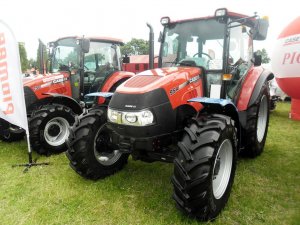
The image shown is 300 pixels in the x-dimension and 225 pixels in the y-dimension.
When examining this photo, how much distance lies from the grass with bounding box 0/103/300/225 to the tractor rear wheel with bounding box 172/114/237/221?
0.24 meters

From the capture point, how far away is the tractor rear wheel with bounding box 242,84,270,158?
4.38m

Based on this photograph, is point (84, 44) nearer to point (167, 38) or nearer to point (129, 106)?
point (167, 38)

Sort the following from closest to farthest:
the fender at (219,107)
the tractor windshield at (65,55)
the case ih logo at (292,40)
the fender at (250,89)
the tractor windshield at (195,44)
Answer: the fender at (219,107), the tractor windshield at (195,44), the fender at (250,89), the tractor windshield at (65,55), the case ih logo at (292,40)

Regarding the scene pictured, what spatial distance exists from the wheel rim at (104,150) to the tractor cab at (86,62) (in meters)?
2.67

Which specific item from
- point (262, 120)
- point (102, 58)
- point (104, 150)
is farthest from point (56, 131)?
point (262, 120)

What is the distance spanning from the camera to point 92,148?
3996 mm

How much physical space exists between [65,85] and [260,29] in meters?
4.33

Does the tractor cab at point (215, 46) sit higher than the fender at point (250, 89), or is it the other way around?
the tractor cab at point (215, 46)

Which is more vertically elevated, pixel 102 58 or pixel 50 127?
pixel 102 58

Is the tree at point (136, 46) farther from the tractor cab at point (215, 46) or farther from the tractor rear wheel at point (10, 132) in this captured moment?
the tractor cab at point (215, 46)

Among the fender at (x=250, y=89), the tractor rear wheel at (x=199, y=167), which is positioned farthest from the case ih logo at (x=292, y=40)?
the tractor rear wheel at (x=199, y=167)

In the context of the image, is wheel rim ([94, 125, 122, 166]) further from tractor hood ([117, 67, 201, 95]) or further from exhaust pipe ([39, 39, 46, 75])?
exhaust pipe ([39, 39, 46, 75])

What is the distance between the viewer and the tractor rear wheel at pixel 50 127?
5164 mm

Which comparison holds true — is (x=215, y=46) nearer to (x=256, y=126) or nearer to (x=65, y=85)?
(x=256, y=126)
